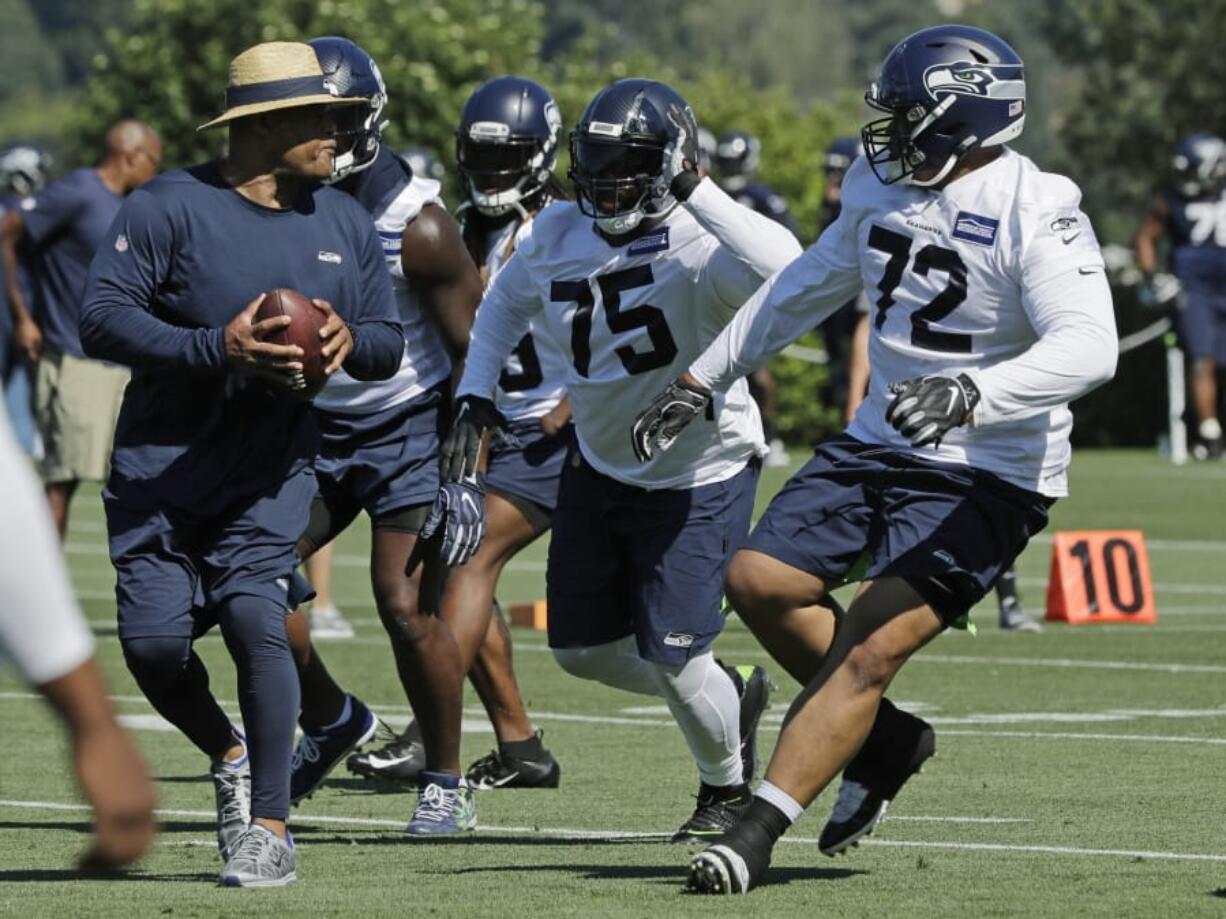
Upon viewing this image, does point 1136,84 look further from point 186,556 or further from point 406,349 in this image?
point 186,556

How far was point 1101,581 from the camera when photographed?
1444 centimetres

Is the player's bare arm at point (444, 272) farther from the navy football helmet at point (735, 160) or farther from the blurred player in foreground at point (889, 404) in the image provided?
the navy football helmet at point (735, 160)

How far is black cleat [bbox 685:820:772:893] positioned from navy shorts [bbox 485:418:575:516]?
107 inches

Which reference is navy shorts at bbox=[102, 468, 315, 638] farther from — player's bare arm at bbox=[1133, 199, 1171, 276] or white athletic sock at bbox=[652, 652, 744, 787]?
player's bare arm at bbox=[1133, 199, 1171, 276]

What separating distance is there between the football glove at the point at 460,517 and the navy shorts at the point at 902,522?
1043 millimetres

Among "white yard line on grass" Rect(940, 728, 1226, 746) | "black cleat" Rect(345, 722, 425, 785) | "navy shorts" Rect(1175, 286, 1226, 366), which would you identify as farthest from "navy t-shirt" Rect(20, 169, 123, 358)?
"navy shorts" Rect(1175, 286, 1226, 366)

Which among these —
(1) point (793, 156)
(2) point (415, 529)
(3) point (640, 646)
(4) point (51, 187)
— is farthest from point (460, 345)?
(1) point (793, 156)

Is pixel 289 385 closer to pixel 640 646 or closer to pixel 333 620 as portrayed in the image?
pixel 640 646

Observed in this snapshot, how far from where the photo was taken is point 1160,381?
32.1 m

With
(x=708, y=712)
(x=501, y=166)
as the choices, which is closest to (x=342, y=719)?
(x=708, y=712)

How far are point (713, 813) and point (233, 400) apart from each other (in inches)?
65.0

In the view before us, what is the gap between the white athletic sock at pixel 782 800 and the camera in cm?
662

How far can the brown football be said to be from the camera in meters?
6.93

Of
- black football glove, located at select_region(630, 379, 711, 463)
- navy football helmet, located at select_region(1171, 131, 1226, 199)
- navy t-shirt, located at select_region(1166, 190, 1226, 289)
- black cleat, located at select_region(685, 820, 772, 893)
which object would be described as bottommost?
navy t-shirt, located at select_region(1166, 190, 1226, 289)
